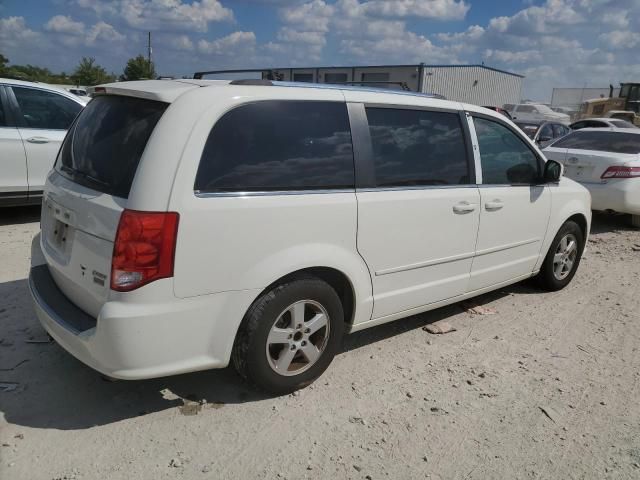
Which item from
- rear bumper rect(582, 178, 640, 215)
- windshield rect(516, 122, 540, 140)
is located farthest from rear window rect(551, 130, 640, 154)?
windshield rect(516, 122, 540, 140)

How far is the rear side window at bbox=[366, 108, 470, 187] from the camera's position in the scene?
3498mm

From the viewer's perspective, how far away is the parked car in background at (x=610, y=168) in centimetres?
805

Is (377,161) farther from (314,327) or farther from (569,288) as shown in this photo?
Answer: (569,288)

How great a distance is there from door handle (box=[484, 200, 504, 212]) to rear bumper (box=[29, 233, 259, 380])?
6.92ft

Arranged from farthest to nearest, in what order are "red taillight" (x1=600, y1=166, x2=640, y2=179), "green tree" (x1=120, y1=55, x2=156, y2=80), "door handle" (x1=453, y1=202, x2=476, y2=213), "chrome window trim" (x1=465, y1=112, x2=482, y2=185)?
1. "green tree" (x1=120, y1=55, x2=156, y2=80)
2. "red taillight" (x1=600, y1=166, x2=640, y2=179)
3. "chrome window trim" (x1=465, y1=112, x2=482, y2=185)
4. "door handle" (x1=453, y1=202, x2=476, y2=213)

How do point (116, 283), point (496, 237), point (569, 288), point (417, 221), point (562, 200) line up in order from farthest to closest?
1. point (569, 288)
2. point (562, 200)
3. point (496, 237)
4. point (417, 221)
5. point (116, 283)

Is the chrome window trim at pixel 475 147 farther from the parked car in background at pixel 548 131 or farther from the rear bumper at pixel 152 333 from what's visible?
the parked car in background at pixel 548 131

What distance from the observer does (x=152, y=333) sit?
2641mm

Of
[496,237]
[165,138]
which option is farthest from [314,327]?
[496,237]

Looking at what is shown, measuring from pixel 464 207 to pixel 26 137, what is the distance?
18.1ft

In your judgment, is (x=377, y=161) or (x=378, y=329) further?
(x=378, y=329)

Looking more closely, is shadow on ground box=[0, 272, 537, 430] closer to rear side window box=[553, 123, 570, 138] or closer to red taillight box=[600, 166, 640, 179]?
red taillight box=[600, 166, 640, 179]

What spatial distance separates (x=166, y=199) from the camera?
2.60 metres

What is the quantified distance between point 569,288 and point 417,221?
286 cm
